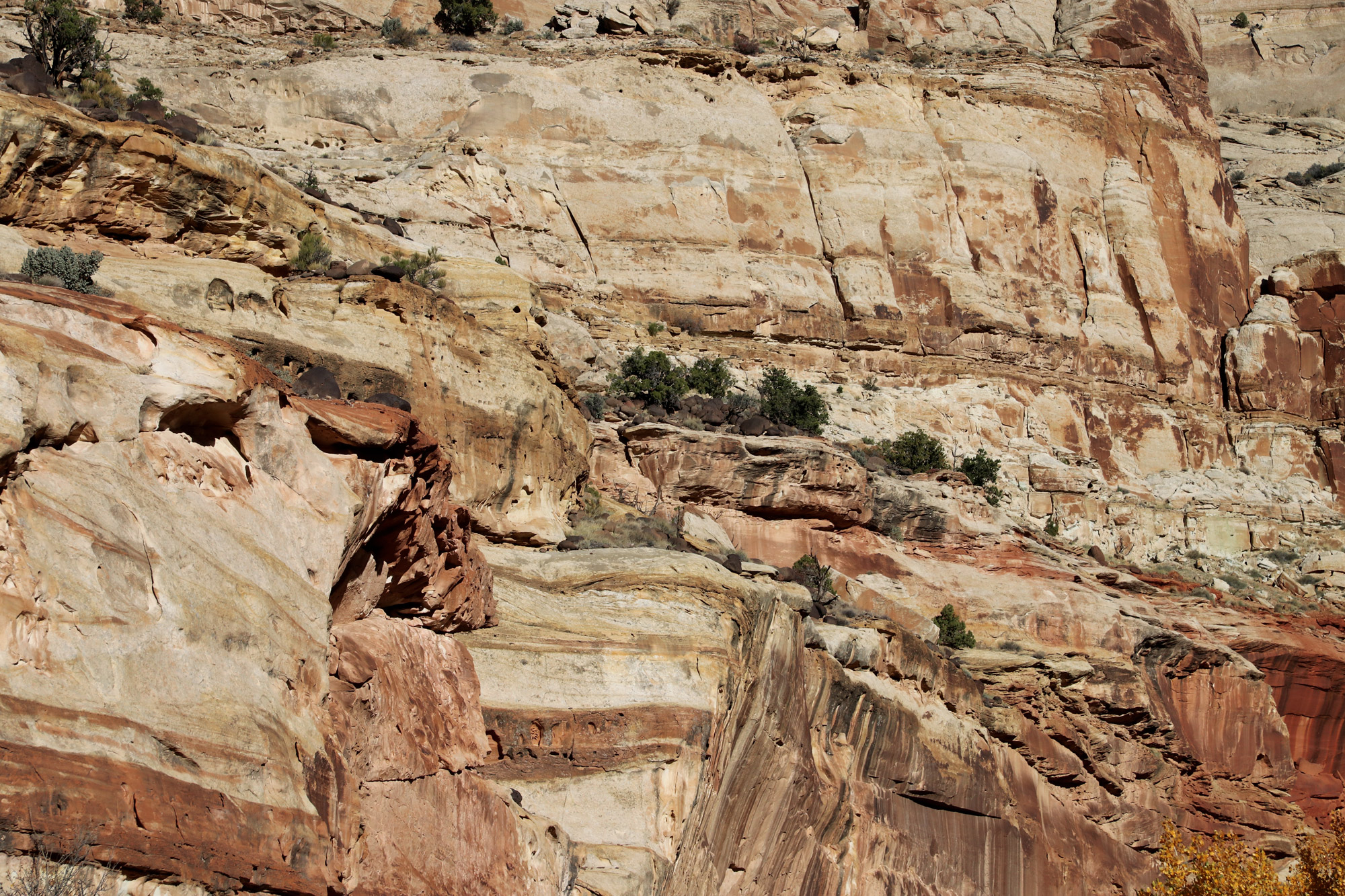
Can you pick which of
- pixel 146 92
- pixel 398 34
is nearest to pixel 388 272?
pixel 146 92

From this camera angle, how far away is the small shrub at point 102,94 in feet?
70.8

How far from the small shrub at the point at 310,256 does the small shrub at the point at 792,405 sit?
18294 millimetres

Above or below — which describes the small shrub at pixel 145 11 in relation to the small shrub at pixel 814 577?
above

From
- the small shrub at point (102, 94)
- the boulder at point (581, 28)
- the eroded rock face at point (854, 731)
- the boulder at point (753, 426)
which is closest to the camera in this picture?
the eroded rock face at point (854, 731)

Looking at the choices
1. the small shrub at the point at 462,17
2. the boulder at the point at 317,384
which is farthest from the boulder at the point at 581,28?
the boulder at the point at 317,384

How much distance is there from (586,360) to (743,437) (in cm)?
424

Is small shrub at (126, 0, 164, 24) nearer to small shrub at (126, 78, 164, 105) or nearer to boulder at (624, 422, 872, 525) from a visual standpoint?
small shrub at (126, 78, 164, 105)

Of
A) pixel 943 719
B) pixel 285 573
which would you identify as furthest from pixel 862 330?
pixel 285 573

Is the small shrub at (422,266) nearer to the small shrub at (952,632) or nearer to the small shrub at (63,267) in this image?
the small shrub at (63,267)

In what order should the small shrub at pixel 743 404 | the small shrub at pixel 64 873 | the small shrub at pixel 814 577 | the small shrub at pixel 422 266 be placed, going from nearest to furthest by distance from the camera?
the small shrub at pixel 64 873
the small shrub at pixel 422 266
the small shrub at pixel 814 577
the small shrub at pixel 743 404

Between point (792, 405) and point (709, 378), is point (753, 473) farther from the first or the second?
point (792, 405)

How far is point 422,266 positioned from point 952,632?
1388 cm

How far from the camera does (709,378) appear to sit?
117 ft

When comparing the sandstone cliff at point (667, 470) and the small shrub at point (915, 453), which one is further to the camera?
the small shrub at point (915, 453)
